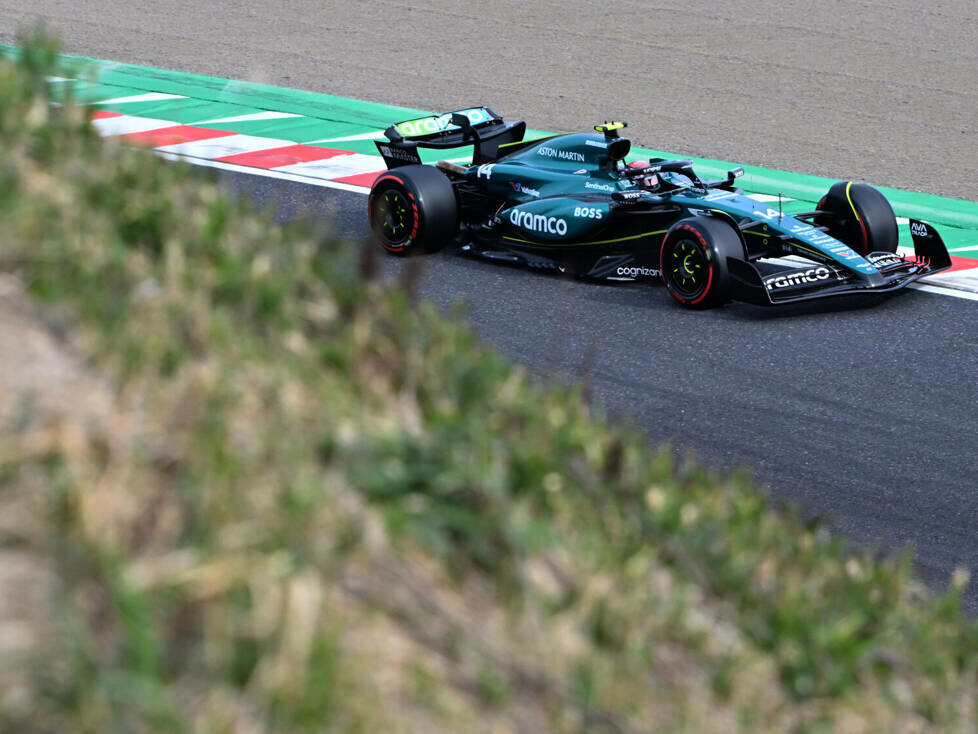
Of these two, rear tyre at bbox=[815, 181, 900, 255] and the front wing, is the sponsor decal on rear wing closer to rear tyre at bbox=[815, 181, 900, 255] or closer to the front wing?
rear tyre at bbox=[815, 181, 900, 255]

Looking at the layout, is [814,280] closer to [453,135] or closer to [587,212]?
[587,212]

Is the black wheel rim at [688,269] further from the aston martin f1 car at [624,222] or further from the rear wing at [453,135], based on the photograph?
the rear wing at [453,135]

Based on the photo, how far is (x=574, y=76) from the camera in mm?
19000

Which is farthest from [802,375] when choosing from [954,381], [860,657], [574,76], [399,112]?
[574,76]

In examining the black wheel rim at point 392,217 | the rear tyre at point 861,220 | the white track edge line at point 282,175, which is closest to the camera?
the rear tyre at point 861,220

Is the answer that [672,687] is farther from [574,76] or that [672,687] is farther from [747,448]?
[574,76]

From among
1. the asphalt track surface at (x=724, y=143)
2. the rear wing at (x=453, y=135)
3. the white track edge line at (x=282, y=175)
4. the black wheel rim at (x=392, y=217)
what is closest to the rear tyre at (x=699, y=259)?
the asphalt track surface at (x=724, y=143)

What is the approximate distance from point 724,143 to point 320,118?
4.54 meters

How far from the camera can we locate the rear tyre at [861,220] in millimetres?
10039

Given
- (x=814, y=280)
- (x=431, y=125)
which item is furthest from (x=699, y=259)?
(x=431, y=125)

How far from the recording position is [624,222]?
32.6 ft

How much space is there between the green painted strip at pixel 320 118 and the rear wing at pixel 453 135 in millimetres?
2705

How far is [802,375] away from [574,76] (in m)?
11.4

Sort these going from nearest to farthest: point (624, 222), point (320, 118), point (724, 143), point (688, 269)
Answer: point (688, 269)
point (624, 222)
point (320, 118)
point (724, 143)
